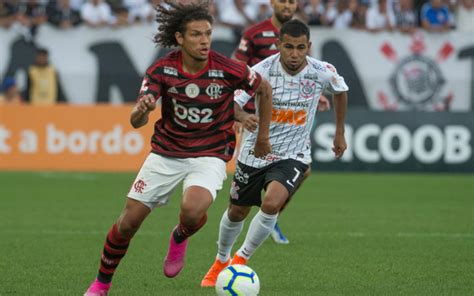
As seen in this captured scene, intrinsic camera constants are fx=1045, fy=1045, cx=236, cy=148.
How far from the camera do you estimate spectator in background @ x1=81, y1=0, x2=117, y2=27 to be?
21250mm

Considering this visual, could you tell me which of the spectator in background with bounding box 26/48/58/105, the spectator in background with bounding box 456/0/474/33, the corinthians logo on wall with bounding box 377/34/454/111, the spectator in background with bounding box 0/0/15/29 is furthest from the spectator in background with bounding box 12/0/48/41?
the spectator in background with bounding box 456/0/474/33

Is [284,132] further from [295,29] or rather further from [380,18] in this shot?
[380,18]

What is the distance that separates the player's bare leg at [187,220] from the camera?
287 inches

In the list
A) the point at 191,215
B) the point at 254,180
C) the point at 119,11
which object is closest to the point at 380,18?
the point at 119,11

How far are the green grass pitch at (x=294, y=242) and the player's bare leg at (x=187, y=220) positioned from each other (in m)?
0.20

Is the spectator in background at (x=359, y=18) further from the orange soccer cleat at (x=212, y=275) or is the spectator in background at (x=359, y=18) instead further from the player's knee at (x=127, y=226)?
the player's knee at (x=127, y=226)

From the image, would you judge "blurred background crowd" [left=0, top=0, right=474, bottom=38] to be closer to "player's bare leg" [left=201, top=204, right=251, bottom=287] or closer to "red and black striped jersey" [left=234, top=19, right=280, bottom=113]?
"red and black striped jersey" [left=234, top=19, right=280, bottom=113]

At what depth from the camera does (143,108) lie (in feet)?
22.4

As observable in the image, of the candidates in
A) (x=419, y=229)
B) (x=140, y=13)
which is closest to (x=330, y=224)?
(x=419, y=229)

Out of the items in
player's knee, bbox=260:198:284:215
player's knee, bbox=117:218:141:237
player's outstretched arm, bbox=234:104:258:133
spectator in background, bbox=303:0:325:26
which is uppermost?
player's outstretched arm, bbox=234:104:258:133

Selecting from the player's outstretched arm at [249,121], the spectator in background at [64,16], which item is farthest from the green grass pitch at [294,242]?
the spectator in background at [64,16]

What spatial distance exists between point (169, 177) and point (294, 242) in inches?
139

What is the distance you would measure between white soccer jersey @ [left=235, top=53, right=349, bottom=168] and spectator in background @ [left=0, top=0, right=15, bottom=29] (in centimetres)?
1310

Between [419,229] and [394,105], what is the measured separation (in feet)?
31.5
